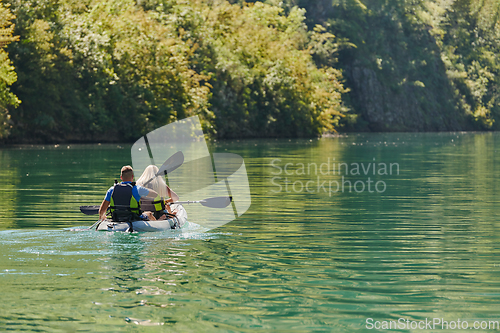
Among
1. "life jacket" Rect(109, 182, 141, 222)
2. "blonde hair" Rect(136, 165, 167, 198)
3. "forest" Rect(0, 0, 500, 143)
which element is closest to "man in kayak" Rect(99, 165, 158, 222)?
"life jacket" Rect(109, 182, 141, 222)

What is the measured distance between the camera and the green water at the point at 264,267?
878 cm

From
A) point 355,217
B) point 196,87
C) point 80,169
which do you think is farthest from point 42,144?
point 355,217

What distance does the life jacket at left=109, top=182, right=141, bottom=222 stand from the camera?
14.2 meters

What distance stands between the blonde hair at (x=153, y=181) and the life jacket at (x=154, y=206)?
0.44 ft

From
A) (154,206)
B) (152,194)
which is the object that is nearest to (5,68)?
(154,206)

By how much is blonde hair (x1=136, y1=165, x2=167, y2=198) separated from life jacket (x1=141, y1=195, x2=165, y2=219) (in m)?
0.13

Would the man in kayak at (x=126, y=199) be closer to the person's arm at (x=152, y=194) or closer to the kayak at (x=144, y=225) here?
the kayak at (x=144, y=225)

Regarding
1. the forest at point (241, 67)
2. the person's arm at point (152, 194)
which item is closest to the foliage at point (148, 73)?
the forest at point (241, 67)

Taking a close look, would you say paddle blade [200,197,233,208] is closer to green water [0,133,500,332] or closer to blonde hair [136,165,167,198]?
green water [0,133,500,332]

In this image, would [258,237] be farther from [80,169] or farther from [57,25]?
[57,25]

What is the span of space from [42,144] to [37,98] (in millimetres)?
3089

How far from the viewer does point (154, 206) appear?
15234mm

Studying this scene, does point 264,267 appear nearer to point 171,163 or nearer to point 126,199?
point 126,199

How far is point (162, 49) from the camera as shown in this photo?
59031 mm
